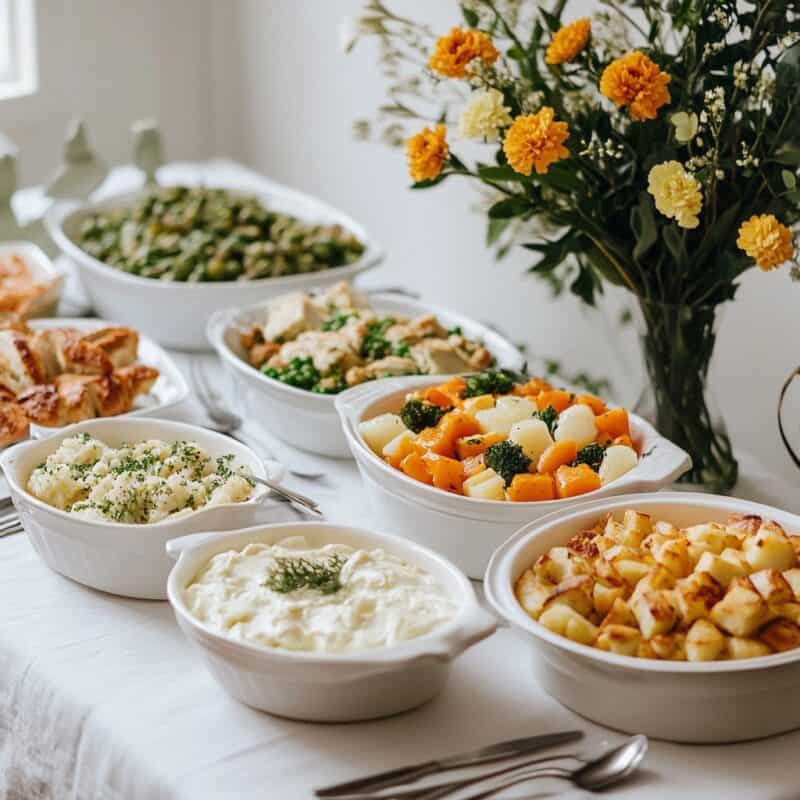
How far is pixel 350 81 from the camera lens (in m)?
4.00

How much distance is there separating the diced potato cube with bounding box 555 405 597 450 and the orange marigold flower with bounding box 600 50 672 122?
0.43 m

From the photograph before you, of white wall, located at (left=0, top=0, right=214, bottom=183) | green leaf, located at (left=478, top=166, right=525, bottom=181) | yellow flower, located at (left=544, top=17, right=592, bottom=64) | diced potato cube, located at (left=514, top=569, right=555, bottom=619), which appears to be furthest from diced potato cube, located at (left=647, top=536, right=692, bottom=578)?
white wall, located at (left=0, top=0, right=214, bottom=183)

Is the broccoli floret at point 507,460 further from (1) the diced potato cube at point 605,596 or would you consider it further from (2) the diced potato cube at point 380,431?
(1) the diced potato cube at point 605,596

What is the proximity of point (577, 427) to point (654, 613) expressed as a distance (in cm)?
50

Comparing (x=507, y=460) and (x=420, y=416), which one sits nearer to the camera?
(x=507, y=460)

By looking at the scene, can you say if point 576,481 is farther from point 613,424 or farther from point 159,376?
point 159,376

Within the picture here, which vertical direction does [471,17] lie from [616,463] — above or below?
above

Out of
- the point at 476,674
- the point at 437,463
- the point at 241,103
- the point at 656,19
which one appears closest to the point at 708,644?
the point at 476,674

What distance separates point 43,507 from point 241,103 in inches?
128

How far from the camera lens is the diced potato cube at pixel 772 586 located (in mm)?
1407

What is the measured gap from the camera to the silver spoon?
4.47 feet

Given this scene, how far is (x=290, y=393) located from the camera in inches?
84.9

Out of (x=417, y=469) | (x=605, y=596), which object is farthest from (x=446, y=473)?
(x=605, y=596)

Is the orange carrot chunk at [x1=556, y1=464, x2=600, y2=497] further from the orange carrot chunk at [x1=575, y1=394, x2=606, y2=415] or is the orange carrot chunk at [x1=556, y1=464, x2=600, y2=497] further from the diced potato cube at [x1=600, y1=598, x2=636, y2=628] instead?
the diced potato cube at [x1=600, y1=598, x2=636, y2=628]
